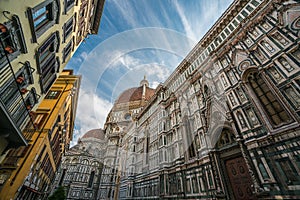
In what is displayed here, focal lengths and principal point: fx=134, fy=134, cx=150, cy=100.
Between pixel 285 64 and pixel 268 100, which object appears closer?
pixel 285 64

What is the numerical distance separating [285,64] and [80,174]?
51.5 metres

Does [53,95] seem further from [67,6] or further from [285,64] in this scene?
[285,64]

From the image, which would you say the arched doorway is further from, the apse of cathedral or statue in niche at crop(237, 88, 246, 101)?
statue in niche at crop(237, 88, 246, 101)

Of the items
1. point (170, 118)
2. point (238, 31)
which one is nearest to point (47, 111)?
point (170, 118)

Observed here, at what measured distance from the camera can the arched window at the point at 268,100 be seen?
30.3 feet

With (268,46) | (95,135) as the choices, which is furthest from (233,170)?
(95,135)

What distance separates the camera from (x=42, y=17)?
872 cm

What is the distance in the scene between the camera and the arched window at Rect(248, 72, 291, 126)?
30.3 feet

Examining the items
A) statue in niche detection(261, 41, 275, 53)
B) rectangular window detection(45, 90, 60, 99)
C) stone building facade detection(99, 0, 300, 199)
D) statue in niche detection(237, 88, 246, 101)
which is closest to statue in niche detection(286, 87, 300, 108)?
stone building facade detection(99, 0, 300, 199)

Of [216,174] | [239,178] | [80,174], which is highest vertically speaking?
[80,174]

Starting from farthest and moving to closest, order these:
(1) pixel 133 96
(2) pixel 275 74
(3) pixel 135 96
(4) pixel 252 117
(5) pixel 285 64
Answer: (1) pixel 133 96 < (3) pixel 135 96 < (4) pixel 252 117 < (2) pixel 275 74 < (5) pixel 285 64

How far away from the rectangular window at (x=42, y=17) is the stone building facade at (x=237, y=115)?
1504cm

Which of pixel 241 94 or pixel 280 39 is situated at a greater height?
pixel 280 39

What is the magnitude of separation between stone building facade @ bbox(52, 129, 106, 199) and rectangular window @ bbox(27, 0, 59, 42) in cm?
4247
